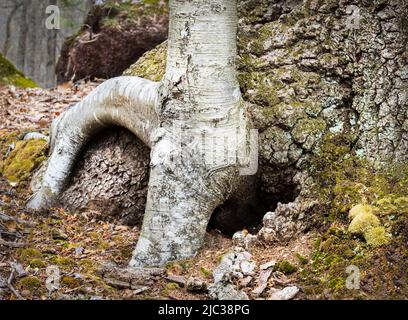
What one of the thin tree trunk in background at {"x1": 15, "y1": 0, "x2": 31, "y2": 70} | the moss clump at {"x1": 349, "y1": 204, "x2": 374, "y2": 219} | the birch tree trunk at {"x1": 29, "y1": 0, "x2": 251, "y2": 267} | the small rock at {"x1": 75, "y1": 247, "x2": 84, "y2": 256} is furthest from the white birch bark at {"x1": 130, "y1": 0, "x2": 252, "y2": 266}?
the thin tree trunk in background at {"x1": 15, "y1": 0, "x2": 31, "y2": 70}

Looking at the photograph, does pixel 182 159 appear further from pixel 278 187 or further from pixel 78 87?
pixel 78 87

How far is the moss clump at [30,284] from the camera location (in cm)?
355

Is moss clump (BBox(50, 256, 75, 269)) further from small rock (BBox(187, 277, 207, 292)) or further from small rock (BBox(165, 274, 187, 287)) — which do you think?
small rock (BBox(187, 277, 207, 292))

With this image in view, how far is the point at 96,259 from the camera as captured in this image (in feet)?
13.4

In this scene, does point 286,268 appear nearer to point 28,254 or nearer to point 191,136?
point 191,136

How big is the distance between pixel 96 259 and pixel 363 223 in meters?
1.88

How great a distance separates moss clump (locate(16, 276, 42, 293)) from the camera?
355 centimetres

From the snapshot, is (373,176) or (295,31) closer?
(373,176)

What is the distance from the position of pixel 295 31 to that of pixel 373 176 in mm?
1344

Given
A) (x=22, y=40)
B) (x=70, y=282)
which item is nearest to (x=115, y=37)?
(x=70, y=282)

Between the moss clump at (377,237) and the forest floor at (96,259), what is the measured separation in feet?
0.31

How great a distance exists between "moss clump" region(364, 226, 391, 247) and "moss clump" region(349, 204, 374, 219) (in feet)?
0.51

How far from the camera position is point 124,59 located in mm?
9242
